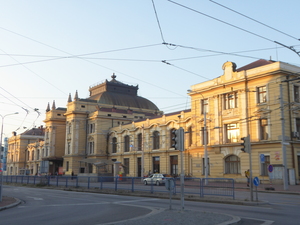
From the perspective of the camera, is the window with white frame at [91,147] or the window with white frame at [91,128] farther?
the window with white frame at [91,128]

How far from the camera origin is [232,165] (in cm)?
4322

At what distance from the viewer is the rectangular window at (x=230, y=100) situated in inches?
1716

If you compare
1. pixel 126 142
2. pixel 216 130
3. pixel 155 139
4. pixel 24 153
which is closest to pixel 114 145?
pixel 126 142

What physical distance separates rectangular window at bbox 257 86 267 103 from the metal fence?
18392mm

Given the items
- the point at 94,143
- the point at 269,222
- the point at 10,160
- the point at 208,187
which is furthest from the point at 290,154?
the point at 10,160

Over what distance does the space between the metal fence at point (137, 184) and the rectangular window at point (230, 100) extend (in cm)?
1888

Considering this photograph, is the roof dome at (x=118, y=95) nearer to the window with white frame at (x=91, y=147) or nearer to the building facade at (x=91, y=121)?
the building facade at (x=91, y=121)

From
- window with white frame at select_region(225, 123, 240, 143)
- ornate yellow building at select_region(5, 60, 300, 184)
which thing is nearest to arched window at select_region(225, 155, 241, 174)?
ornate yellow building at select_region(5, 60, 300, 184)

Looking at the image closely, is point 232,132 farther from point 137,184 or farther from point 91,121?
point 91,121

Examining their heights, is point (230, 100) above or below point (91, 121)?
below

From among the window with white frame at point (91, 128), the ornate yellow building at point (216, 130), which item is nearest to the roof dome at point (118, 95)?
the ornate yellow building at point (216, 130)

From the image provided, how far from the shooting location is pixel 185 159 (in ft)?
166

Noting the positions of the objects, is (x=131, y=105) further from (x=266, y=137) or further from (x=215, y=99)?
(x=266, y=137)

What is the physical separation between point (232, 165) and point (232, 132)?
401 centimetres
